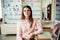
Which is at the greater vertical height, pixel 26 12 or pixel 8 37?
pixel 26 12

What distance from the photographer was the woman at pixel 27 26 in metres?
1.41

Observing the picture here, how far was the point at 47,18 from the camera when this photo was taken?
140 cm

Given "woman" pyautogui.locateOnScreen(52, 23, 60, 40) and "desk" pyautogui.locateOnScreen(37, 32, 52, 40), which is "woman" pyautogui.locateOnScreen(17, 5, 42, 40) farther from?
Answer: "woman" pyautogui.locateOnScreen(52, 23, 60, 40)

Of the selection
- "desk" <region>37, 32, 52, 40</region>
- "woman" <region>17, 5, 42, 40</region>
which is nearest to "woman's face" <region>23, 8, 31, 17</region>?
"woman" <region>17, 5, 42, 40</region>

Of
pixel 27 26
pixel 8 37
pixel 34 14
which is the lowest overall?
pixel 8 37

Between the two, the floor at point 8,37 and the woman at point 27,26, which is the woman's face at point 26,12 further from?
the floor at point 8,37

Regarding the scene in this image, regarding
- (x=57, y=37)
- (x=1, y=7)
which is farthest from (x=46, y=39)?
(x=1, y=7)

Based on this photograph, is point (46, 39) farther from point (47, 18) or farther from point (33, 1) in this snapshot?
point (33, 1)

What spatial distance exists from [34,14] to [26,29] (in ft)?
0.63

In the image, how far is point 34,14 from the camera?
1.41 meters

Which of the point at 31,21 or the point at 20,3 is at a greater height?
the point at 20,3

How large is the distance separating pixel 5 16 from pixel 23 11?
0.21 m

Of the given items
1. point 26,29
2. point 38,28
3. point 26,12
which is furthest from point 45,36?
point 26,12

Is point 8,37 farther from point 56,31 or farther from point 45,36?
point 56,31
